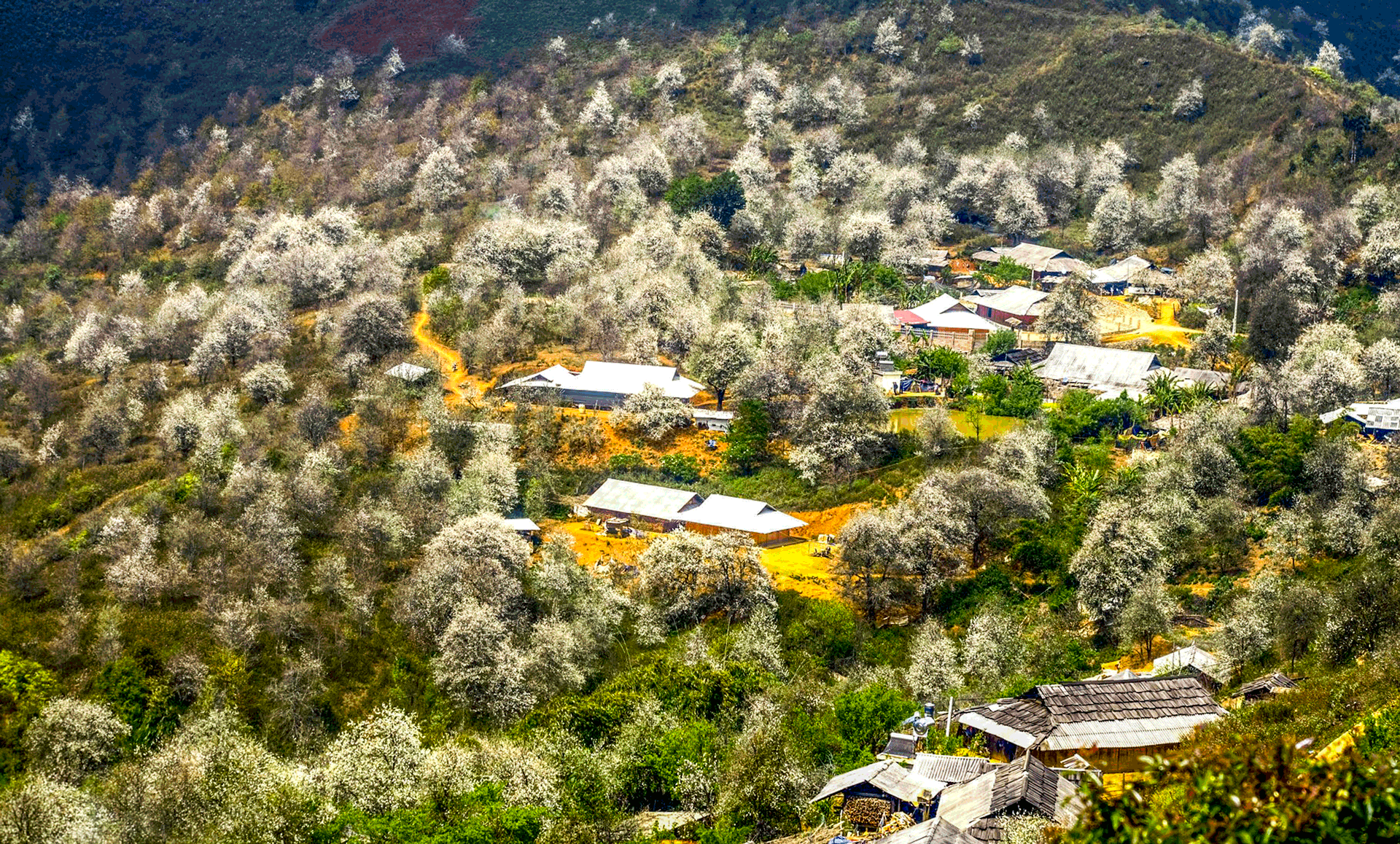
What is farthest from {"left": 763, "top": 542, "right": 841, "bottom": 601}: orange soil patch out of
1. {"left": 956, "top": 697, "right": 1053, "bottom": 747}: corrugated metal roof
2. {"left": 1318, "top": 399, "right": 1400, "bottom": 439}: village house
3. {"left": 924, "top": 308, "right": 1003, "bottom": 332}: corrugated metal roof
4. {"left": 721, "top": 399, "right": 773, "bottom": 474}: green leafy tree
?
{"left": 924, "top": 308, "right": 1003, "bottom": 332}: corrugated metal roof

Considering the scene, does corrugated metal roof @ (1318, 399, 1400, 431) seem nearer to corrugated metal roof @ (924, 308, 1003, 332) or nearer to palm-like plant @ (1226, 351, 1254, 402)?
palm-like plant @ (1226, 351, 1254, 402)

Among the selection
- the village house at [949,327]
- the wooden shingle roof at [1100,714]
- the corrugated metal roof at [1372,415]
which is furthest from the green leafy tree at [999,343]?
the wooden shingle roof at [1100,714]

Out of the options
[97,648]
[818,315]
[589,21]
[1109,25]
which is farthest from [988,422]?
[589,21]

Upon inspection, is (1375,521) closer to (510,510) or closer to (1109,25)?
(510,510)

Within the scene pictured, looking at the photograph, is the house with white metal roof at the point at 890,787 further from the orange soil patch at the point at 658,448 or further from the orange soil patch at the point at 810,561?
the orange soil patch at the point at 658,448

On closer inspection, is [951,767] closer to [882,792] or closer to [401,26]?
[882,792]

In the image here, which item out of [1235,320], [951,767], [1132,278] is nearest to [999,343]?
[1235,320]
